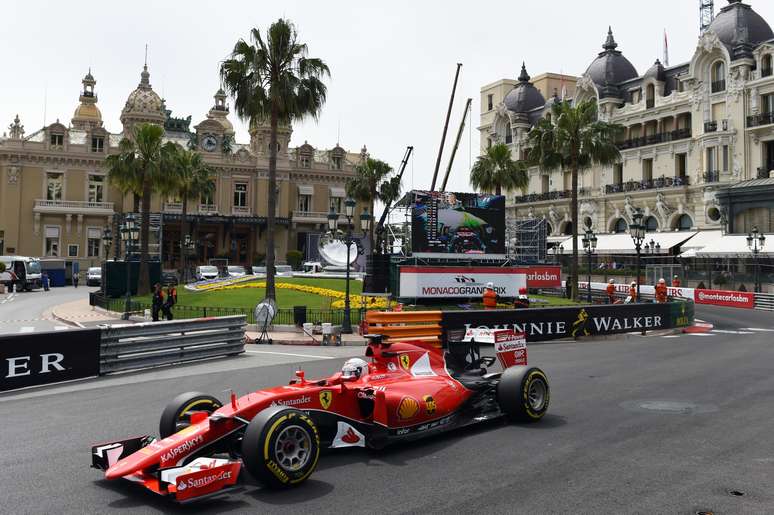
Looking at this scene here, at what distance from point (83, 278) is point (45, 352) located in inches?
2177

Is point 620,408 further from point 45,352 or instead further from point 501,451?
point 45,352

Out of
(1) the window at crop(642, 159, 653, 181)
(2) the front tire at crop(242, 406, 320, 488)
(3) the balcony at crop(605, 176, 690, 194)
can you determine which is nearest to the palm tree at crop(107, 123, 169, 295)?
(2) the front tire at crop(242, 406, 320, 488)

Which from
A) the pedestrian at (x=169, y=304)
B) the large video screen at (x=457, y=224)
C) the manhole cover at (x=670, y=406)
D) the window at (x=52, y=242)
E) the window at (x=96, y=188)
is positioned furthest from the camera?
the window at (x=96, y=188)

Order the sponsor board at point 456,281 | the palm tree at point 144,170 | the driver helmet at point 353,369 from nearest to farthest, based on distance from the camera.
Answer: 1. the driver helmet at point 353,369
2. the sponsor board at point 456,281
3. the palm tree at point 144,170

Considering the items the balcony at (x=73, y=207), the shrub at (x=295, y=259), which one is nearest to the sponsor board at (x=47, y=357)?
the shrub at (x=295, y=259)

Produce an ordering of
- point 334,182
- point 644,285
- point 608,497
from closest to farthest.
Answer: point 608,497 < point 644,285 < point 334,182

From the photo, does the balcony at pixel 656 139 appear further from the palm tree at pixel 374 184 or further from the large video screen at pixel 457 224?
the large video screen at pixel 457 224

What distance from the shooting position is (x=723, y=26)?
4997cm

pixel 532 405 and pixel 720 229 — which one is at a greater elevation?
pixel 720 229

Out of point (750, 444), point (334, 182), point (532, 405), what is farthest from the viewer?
point (334, 182)

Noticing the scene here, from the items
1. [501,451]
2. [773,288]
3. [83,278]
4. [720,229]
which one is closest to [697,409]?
[501,451]

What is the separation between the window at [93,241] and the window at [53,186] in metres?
4.35

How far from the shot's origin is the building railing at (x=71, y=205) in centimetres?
6188

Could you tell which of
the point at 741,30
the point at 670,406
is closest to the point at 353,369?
the point at 670,406
